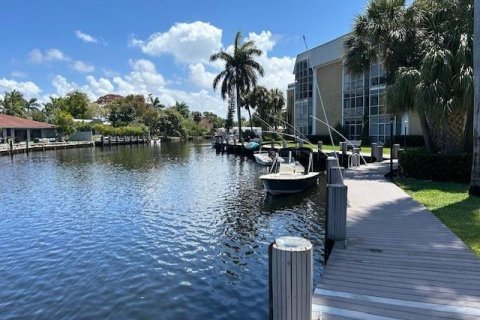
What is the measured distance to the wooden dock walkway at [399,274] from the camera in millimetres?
4688

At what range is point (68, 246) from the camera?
1097cm

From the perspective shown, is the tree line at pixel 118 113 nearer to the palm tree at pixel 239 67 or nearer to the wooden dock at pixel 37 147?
the wooden dock at pixel 37 147

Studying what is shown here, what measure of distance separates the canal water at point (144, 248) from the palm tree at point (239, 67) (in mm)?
32511

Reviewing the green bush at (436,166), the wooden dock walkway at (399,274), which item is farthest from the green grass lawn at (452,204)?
the green bush at (436,166)

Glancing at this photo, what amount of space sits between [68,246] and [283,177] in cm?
986

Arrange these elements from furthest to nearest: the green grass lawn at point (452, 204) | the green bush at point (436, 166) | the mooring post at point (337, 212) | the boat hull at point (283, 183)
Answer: the boat hull at point (283, 183) < the green bush at point (436, 166) < the green grass lawn at point (452, 204) < the mooring post at point (337, 212)

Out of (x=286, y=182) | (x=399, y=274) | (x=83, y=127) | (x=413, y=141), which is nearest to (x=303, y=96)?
(x=413, y=141)

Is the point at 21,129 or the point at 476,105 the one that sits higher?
the point at 21,129

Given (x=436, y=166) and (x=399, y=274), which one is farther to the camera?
(x=436, y=166)

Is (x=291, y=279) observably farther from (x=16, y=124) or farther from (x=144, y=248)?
(x=16, y=124)

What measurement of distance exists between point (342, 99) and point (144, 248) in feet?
117

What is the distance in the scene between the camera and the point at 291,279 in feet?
13.1

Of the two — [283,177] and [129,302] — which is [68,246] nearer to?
A: [129,302]

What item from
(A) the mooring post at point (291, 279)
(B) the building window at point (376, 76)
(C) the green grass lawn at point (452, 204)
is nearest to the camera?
(A) the mooring post at point (291, 279)
